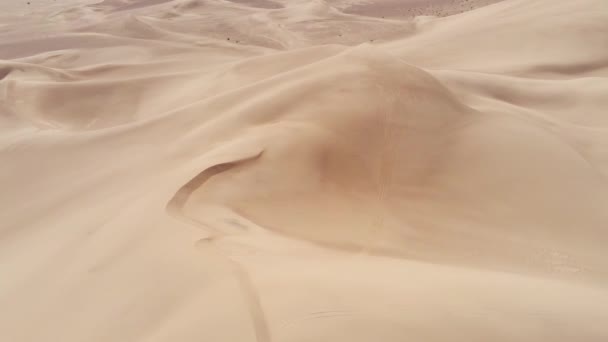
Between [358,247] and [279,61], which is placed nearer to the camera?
[358,247]

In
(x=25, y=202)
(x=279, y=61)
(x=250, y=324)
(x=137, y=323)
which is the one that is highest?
(x=279, y=61)

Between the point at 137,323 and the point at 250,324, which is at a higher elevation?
the point at 250,324

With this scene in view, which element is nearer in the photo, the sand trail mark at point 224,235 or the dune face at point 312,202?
the sand trail mark at point 224,235

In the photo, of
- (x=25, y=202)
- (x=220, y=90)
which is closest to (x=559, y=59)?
(x=220, y=90)

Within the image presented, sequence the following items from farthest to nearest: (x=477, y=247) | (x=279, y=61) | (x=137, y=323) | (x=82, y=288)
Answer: (x=279, y=61), (x=477, y=247), (x=82, y=288), (x=137, y=323)

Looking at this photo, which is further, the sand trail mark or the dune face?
the dune face

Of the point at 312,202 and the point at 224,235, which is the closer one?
the point at 224,235

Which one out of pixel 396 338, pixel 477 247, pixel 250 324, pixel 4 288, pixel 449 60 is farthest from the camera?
pixel 449 60

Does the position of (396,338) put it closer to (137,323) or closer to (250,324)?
(250,324)
